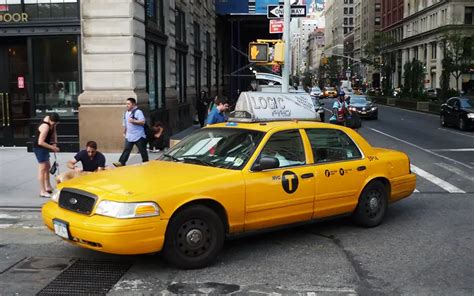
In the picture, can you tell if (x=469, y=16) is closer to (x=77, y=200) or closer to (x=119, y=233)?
(x=77, y=200)

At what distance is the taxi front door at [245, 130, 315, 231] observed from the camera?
6.02m

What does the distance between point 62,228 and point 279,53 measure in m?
10.2

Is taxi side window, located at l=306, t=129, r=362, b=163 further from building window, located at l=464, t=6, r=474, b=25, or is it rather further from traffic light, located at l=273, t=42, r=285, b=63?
building window, located at l=464, t=6, r=474, b=25

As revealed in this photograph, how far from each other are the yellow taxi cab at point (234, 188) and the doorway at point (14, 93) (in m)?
10.8

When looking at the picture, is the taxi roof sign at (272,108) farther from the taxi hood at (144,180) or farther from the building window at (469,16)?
the building window at (469,16)

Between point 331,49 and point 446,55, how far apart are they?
138940 millimetres

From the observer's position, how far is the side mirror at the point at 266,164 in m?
5.98

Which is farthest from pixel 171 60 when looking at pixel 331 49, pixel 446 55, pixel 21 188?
pixel 331 49

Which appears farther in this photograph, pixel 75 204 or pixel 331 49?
pixel 331 49

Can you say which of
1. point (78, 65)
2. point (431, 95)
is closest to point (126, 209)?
point (78, 65)

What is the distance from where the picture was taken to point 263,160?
19.6 feet

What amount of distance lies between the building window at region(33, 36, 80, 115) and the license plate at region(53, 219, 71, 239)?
10.8m

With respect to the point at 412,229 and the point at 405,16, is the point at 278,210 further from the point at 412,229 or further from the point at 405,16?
the point at 405,16

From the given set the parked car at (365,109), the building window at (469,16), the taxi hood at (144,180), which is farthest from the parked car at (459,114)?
the building window at (469,16)
